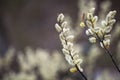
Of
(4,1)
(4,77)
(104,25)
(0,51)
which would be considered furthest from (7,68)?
(104,25)

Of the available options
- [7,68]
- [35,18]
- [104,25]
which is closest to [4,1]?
[35,18]

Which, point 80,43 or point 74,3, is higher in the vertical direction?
point 74,3

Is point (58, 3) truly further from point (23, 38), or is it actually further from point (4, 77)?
point (4, 77)

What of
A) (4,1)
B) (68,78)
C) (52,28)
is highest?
(4,1)

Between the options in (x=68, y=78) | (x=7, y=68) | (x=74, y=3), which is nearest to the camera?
(x=68, y=78)

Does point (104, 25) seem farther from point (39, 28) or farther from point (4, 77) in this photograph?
point (39, 28)

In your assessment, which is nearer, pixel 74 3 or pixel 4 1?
pixel 74 3

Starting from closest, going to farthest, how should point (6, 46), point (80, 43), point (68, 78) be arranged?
point (68, 78) → point (80, 43) → point (6, 46)
